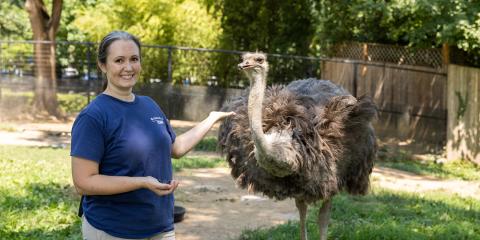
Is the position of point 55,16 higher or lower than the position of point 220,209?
higher

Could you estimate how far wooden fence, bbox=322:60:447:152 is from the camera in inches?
515

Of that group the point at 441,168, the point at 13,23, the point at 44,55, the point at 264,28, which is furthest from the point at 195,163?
the point at 13,23

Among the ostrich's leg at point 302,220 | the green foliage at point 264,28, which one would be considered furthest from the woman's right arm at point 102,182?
the green foliage at point 264,28

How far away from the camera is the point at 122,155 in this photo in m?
2.91

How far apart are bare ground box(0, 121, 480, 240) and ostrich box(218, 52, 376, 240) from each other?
3.35ft

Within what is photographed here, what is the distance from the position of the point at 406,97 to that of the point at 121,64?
11409mm

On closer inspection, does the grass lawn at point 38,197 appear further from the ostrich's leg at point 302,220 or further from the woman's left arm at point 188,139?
the woman's left arm at point 188,139

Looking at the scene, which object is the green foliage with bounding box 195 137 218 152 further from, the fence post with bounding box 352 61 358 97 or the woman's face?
the woman's face

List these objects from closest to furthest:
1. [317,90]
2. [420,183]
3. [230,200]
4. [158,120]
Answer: [158,120] → [317,90] → [230,200] → [420,183]

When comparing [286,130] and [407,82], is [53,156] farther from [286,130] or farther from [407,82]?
[407,82]

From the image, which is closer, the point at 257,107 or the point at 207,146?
the point at 257,107

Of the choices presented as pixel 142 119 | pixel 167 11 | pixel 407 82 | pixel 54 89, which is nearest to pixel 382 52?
pixel 407 82

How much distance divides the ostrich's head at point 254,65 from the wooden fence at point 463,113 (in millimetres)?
8194

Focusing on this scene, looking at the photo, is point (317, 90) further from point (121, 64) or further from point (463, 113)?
point (463, 113)
